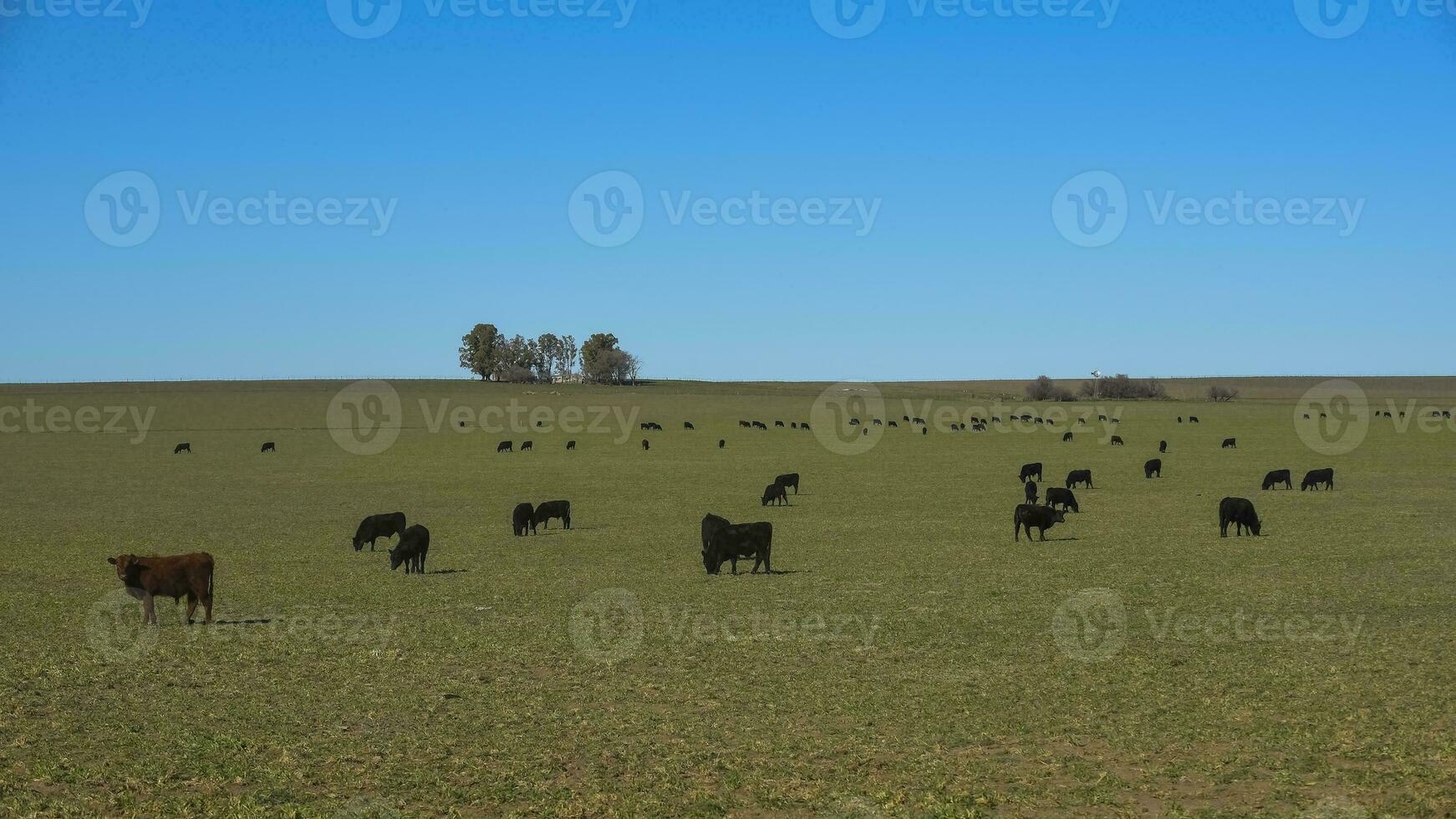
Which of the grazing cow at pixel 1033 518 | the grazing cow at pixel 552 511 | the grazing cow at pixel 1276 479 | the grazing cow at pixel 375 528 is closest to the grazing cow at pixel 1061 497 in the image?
the grazing cow at pixel 1033 518

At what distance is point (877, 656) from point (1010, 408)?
4429 inches

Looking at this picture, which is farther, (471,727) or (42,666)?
(42,666)

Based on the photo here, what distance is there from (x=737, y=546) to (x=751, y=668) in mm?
7978

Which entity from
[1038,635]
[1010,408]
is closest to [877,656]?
[1038,635]

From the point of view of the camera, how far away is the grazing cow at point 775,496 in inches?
1437

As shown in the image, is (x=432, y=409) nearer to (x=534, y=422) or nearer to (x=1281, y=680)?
(x=534, y=422)

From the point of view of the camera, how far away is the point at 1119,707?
12227 mm

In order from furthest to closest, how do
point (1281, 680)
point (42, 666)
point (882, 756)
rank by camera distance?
point (42, 666), point (1281, 680), point (882, 756)

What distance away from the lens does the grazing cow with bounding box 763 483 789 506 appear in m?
36.5

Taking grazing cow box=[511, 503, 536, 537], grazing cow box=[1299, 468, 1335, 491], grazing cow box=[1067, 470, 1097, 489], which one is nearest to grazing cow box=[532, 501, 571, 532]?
grazing cow box=[511, 503, 536, 537]

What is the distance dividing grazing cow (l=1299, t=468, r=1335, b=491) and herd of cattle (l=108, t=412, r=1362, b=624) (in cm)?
3

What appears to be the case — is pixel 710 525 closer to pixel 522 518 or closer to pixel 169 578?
pixel 522 518

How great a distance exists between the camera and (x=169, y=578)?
53.5ft

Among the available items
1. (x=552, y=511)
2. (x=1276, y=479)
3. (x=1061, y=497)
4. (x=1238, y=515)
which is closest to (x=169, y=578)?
Answer: (x=552, y=511)
